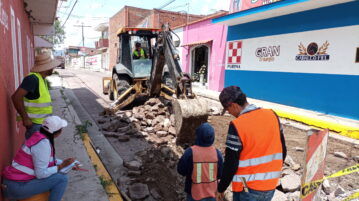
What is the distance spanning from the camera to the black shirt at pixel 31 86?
2.84 meters

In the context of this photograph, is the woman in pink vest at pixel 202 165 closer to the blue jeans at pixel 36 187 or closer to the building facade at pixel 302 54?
the blue jeans at pixel 36 187

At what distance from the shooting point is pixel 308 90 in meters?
8.58

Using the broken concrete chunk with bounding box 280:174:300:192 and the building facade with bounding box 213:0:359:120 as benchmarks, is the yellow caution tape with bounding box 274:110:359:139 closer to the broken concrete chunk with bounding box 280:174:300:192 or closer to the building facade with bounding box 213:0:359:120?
the building facade with bounding box 213:0:359:120

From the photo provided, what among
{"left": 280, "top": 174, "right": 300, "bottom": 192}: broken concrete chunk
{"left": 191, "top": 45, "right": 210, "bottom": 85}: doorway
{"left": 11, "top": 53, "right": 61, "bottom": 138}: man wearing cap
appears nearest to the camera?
{"left": 11, "top": 53, "right": 61, "bottom": 138}: man wearing cap

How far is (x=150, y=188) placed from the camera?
3.69m

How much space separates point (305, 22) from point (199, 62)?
8.16m

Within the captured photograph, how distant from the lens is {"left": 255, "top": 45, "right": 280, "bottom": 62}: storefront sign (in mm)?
9828

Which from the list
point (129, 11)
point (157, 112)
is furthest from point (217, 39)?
point (129, 11)

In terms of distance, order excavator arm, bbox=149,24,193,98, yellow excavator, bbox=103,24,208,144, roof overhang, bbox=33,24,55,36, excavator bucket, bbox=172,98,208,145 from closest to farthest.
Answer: excavator bucket, bbox=172,98,208,145
yellow excavator, bbox=103,24,208,144
excavator arm, bbox=149,24,193,98
roof overhang, bbox=33,24,55,36

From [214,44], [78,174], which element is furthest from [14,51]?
[214,44]

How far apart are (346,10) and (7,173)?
8772 millimetres

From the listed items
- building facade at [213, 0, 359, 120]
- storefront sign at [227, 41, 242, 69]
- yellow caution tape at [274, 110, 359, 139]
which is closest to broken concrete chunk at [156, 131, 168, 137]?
yellow caution tape at [274, 110, 359, 139]

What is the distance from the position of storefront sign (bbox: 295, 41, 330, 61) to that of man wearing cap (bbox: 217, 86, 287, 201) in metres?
7.15

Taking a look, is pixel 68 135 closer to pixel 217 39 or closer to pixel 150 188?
pixel 150 188
